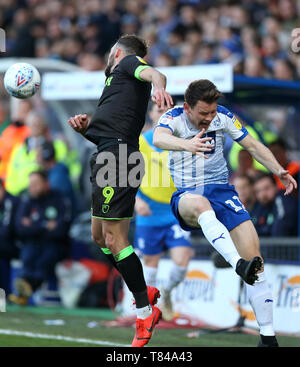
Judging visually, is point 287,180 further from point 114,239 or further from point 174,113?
point 114,239

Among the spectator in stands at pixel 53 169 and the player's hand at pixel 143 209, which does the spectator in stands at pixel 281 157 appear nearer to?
the player's hand at pixel 143 209

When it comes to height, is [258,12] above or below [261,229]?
above

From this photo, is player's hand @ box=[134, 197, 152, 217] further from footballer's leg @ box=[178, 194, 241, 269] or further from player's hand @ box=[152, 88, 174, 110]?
player's hand @ box=[152, 88, 174, 110]

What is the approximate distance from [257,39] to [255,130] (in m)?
3.53

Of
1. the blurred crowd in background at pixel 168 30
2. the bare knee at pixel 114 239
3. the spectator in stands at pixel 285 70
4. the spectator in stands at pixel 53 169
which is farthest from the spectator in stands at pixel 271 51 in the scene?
the bare knee at pixel 114 239

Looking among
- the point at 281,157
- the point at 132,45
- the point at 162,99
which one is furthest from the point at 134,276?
the point at 281,157

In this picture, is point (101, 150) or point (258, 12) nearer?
point (101, 150)

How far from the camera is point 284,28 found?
1570 cm

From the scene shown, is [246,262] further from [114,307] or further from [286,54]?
[286,54]

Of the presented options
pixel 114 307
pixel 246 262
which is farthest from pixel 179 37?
pixel 246 262

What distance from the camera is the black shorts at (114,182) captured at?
7129 millimetres

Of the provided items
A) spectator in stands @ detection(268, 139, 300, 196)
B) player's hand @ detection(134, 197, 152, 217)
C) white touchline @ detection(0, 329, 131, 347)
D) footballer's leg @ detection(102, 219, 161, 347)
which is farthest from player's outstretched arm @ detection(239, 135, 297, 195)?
spectator in stands @ detection(268, 139, 300, 196)

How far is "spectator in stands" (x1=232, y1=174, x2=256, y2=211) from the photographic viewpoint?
10898mm

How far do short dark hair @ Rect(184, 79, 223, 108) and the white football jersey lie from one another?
23 cm
